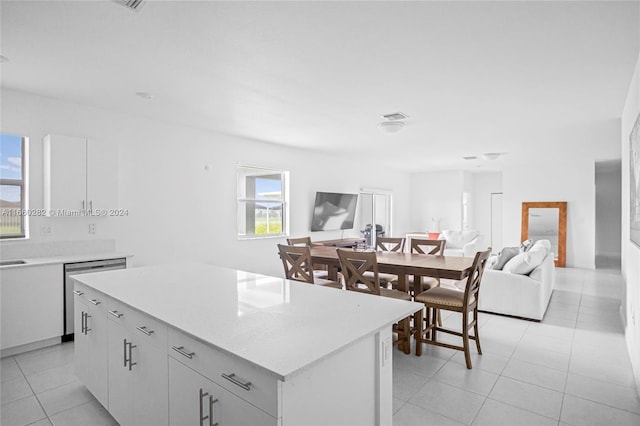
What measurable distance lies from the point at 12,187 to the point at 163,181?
149cm

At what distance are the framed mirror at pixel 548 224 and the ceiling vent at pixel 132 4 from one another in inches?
360

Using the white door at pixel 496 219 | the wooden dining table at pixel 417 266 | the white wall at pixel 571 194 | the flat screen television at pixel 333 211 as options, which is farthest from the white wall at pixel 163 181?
the white door at pixel 496 219

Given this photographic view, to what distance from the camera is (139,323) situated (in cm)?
177

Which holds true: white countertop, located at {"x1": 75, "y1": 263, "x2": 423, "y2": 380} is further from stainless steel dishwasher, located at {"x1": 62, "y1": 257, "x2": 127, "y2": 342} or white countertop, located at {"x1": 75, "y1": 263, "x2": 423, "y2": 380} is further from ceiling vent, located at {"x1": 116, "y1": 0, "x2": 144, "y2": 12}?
ceiling vent, located at {"x1": 116, "y1": 0, "x2": 144, "y2": 12}

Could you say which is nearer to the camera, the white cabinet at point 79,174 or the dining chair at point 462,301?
the dining chair at point 462,301

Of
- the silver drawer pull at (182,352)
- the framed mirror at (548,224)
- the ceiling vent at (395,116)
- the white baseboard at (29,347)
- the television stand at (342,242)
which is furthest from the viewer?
the framed mirror at (548,224)

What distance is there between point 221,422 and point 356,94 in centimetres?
308

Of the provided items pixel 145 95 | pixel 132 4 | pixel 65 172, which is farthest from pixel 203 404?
pixel 65 172

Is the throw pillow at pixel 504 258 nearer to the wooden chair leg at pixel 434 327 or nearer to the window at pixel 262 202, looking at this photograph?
the wooden chair leg at pixel 434 327

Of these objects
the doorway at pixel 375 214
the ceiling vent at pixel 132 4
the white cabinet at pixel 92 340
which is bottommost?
the white cabinet at pixel 92 340

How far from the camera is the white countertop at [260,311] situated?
4.05ft

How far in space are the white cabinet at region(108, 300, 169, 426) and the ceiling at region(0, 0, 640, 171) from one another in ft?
5.88

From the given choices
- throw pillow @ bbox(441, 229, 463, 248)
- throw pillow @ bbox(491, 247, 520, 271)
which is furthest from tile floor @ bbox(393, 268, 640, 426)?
throw pillow @ bbox(441, 229, 463, 248)

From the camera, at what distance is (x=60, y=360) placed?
3066 millimetres
